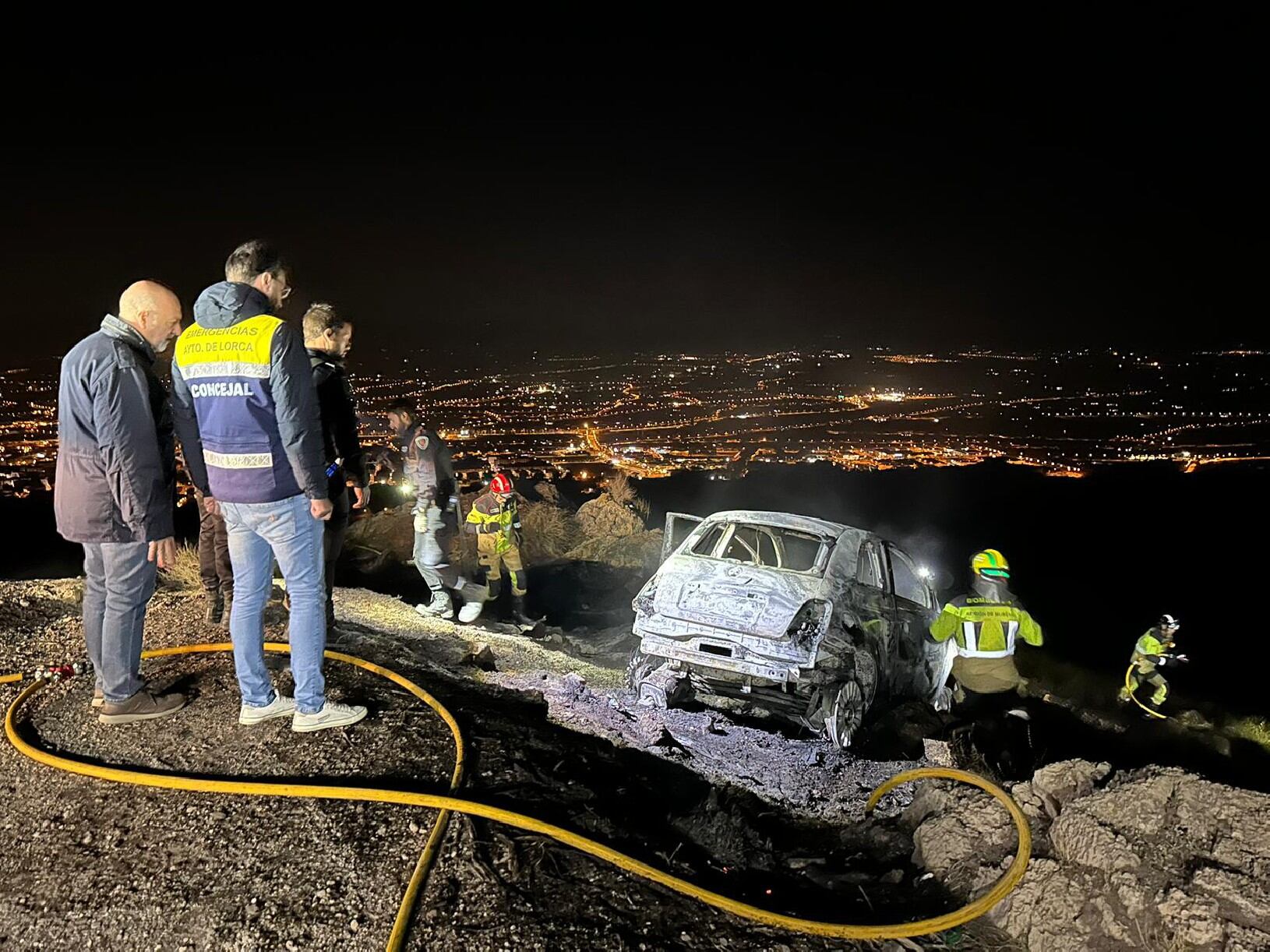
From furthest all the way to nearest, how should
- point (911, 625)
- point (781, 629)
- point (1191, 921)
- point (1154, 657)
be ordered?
point (1154, 657) → point (911, 625) → point (781, 629) → point (1191, 921)

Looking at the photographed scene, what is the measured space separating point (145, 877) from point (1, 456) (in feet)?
64.7

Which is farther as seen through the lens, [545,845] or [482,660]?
[482,660]

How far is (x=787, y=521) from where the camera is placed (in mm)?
6098

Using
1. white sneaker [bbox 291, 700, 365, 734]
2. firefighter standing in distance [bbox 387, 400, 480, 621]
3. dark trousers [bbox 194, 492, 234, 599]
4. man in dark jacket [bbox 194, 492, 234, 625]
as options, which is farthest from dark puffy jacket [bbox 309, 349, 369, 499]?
firefighter standing in distance [bbox 387, 400, 480, 621]

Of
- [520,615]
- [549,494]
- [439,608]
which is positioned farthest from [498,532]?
[549,494]

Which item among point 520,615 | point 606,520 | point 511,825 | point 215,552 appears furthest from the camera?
point 606,520

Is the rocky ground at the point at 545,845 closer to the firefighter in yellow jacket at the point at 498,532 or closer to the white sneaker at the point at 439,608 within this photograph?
the white sneaker at the point at 439,608

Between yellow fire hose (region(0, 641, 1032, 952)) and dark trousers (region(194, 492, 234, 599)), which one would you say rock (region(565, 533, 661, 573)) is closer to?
dark trousers (region(194, 492, 234, 599))

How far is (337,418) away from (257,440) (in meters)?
1.71

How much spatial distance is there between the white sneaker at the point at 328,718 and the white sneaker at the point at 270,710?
0.06 m

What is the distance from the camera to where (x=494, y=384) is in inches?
1555

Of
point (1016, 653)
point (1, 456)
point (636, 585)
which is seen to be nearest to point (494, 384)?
point (1, 456)

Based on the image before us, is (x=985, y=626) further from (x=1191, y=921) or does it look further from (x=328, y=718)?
(x=328, y=718)

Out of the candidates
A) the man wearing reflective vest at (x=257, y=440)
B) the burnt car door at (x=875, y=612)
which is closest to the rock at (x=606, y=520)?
the burnt car door at (x=875, y=612)
